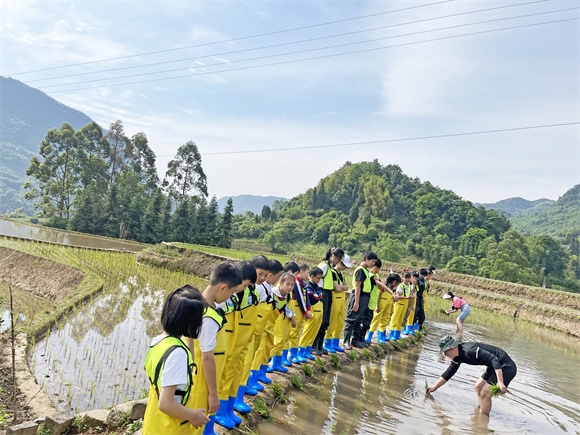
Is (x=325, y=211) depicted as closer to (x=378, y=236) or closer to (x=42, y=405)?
(x=378, y=236)

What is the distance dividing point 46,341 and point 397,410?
19.1ft

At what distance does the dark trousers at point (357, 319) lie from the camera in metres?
7.54

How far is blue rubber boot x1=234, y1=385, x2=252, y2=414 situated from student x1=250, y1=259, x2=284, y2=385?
0.55 m

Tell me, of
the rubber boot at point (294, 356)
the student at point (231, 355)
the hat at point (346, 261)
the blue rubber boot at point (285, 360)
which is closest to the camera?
the student at point (231, 355)

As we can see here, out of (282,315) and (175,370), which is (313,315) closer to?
(282,315)

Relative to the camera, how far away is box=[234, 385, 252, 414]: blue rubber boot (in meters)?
4.20

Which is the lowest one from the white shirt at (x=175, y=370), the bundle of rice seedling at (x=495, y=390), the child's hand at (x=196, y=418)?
the bundle of rice seedling at (x=495, y=390)

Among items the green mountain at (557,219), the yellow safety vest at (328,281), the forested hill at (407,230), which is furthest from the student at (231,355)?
the green mountain at (557,219)

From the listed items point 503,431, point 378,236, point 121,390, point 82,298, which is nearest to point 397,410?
point 503,431

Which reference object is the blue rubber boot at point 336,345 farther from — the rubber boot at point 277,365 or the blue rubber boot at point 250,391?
the blue rubber boot at point 250,391

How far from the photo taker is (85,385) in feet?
18.0

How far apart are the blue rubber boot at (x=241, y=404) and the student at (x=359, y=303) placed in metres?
3.49

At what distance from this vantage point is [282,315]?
17.1ft

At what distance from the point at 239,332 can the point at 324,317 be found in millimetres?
3085
